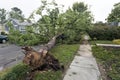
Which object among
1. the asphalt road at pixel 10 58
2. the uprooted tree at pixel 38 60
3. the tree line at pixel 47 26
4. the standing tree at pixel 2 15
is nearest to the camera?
the uprooted tree at pixel 38 60

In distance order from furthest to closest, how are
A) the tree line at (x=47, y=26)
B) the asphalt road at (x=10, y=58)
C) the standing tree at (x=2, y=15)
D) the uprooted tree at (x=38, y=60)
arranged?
1. the standing tree at (x=2, y=15)
2. the tree line at (x=47, y=26)
3. the asphalt road at (x=10, y=58)
4. the uprooted tree at (x=38, y=60)

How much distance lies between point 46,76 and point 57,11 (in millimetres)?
8808

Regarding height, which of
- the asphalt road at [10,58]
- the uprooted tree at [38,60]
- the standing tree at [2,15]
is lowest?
the asphalt road at [10,58]

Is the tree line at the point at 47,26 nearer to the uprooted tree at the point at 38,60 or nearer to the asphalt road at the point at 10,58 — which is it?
the asphalt road at the point at 10,58

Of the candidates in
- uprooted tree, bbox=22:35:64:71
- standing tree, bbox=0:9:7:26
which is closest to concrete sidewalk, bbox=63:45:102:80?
uprooted tree, bbox=22:35:64:71

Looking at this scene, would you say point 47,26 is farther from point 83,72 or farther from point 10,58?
point 83,72

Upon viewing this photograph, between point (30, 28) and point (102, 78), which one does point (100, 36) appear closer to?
point (30, 28)

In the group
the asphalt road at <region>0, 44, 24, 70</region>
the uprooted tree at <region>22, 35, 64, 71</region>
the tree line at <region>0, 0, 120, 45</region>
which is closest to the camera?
the uprooted tree at <region>22, 35, 64, 71</region>

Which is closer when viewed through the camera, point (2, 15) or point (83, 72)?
point (83, 72)

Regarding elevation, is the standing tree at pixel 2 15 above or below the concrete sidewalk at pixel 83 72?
above

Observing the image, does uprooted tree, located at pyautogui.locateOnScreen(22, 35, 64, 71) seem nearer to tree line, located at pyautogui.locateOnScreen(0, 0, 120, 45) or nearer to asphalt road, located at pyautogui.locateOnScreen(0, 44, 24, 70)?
asphalt road, located at pyautogui.locateOnScreen(0, 44, 24, 70)

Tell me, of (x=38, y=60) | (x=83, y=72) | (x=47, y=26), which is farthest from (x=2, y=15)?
(x=38, y=60)

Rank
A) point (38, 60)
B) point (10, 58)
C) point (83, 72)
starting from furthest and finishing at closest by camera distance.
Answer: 1. point (10, 58)
2. point (83, 72)
3. point (38, 60)

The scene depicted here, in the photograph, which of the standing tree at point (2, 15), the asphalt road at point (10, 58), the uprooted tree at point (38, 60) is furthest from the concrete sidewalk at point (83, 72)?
the standing tree at point (2, 15)
